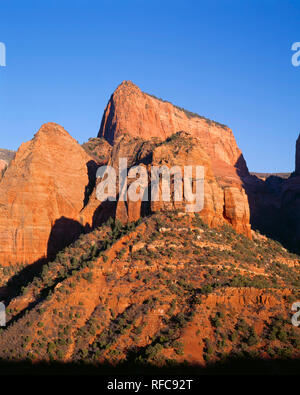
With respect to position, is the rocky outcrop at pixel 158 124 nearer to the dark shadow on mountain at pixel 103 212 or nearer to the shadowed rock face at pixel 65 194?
the shadowed rock face at pixel 65 194

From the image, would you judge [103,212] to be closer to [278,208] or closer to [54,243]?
[54,243]

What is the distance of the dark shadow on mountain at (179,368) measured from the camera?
38875mm

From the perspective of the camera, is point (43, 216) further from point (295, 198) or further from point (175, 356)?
point (295, 198)

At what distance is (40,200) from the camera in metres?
69.5

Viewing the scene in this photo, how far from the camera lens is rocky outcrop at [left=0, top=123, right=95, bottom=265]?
68.6m

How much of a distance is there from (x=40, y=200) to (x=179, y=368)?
36.0 m

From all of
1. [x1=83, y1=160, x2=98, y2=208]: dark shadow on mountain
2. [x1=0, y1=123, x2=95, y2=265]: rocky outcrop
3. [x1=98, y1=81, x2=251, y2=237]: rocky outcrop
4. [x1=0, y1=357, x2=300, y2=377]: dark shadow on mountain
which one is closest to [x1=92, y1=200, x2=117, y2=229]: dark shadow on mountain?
[x1=0, y1=123, x2=95, y2=265]: rocky outcrop

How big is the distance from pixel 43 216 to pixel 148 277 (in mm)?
25101

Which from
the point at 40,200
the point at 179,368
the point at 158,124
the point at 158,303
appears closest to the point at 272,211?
the point at 158,124

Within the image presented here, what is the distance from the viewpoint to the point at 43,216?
69.4m

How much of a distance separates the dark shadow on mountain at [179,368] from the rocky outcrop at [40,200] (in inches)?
1088

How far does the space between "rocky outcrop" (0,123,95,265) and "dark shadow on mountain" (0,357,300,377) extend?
90.7ft

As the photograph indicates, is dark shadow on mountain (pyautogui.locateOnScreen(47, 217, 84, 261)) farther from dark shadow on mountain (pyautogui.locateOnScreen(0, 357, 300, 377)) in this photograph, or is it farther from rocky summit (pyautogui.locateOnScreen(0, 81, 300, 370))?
dark shadow on mountain (pyautogui.locateOnScreen(0, 357, 300, 377))

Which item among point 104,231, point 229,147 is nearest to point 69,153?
point 104,231
